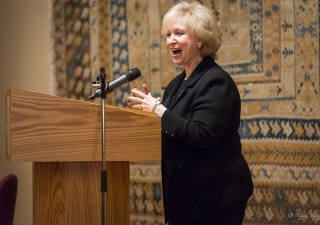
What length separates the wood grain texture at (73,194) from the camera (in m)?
1.75

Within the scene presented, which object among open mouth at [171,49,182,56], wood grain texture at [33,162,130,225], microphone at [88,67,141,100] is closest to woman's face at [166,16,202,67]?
open mouth at [171,49,182,56]

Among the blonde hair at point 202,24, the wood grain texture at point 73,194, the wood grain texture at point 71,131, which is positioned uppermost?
the blonde hair at point 202,24

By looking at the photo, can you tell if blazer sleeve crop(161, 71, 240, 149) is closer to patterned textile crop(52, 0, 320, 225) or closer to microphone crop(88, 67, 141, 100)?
microphone crop(88, 67, 141, 100)

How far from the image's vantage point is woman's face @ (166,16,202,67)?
2.20 metres

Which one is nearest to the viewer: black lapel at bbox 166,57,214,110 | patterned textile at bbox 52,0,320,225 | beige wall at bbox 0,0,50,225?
black lapel at bbox 166,57,214,110

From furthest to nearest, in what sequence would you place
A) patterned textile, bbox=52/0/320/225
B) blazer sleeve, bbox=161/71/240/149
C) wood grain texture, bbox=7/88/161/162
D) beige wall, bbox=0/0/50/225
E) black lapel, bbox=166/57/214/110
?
1. beige wall, bbox=0/0/50/225
2. patterned textile, bbox=52/0/320/225
3. black lapel, bbox=166/57/214/110
4. blazer sleeve, bbox=161/71/240/149
5. wood grain texture, bbox=7/88/161/162

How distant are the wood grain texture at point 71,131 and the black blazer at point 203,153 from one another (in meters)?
0.17

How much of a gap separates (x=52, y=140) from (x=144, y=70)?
201cm

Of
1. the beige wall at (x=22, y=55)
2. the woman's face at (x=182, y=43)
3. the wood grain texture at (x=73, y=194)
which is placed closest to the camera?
the wood grain texture at (x=73, y=194)

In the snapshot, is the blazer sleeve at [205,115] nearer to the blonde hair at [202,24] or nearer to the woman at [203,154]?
the woman at [203,154]

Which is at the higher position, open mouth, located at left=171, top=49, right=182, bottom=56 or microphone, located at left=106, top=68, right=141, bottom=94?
open mouth, located at left=171, top=49, right=182, bottom=56

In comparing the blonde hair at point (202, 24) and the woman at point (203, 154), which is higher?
the blonde hair at point (202, 24)

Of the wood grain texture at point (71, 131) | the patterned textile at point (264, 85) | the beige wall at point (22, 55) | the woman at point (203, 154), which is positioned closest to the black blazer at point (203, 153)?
the woman at point (203, 154)

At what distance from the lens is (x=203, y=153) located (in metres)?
1.97
